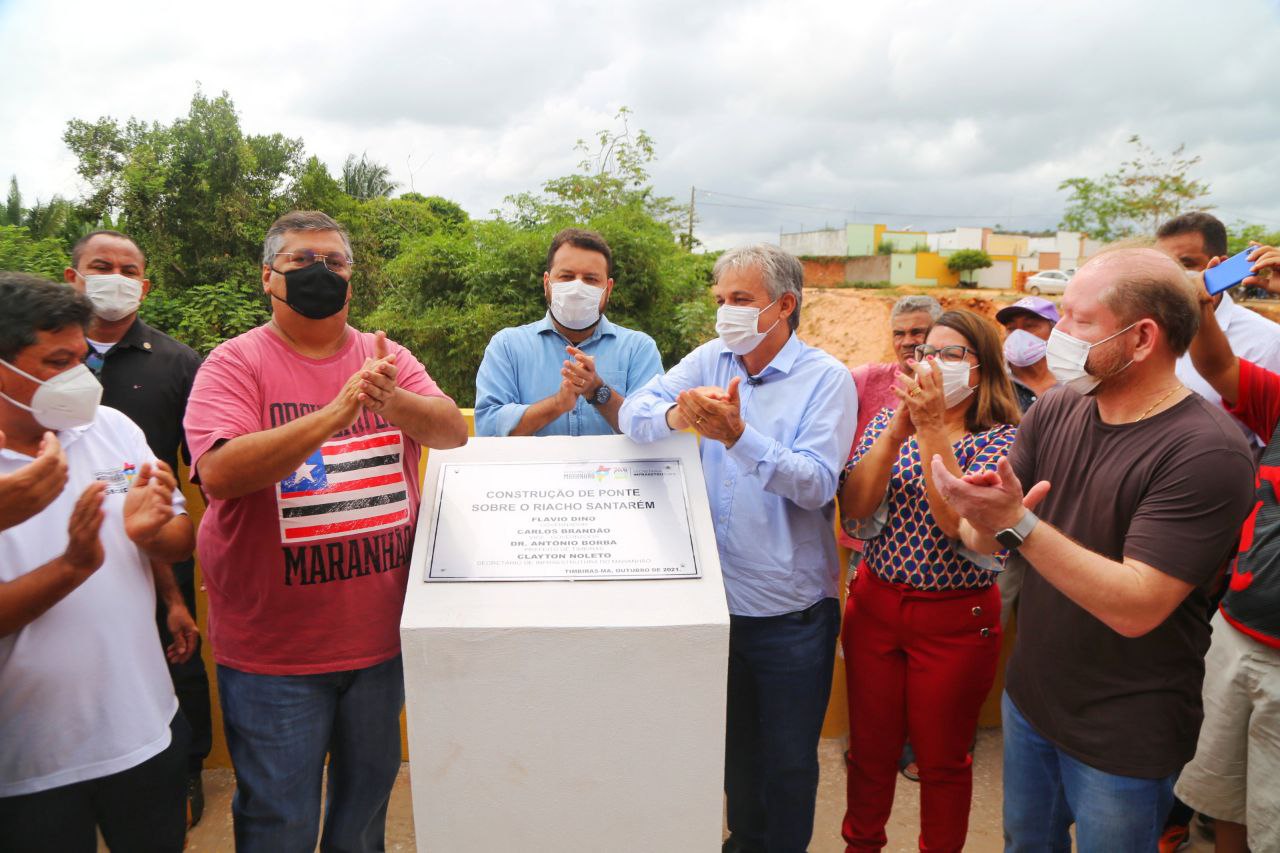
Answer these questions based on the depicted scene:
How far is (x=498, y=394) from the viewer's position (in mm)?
3146

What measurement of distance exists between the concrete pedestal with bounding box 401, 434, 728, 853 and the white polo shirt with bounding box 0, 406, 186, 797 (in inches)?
28.9

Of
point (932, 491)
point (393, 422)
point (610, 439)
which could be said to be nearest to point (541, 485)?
point (610, 439)

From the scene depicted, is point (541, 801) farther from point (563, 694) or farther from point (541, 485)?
point (541, 485)

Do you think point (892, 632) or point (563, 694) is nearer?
point (563, 694)

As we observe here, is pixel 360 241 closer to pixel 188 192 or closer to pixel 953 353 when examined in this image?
pixel 188 192

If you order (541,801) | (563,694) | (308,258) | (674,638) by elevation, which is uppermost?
(308,258)

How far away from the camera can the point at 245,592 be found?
6.85 ft

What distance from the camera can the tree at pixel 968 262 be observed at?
40594 millimetres

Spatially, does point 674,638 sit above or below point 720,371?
below

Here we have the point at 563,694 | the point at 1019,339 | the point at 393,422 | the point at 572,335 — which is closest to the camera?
the point at 563,694

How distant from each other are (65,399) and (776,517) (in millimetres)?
1967

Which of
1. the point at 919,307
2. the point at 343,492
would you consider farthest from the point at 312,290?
the point at 919,307

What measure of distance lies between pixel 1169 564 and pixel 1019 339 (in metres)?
2.28

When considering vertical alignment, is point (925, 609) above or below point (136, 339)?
below
